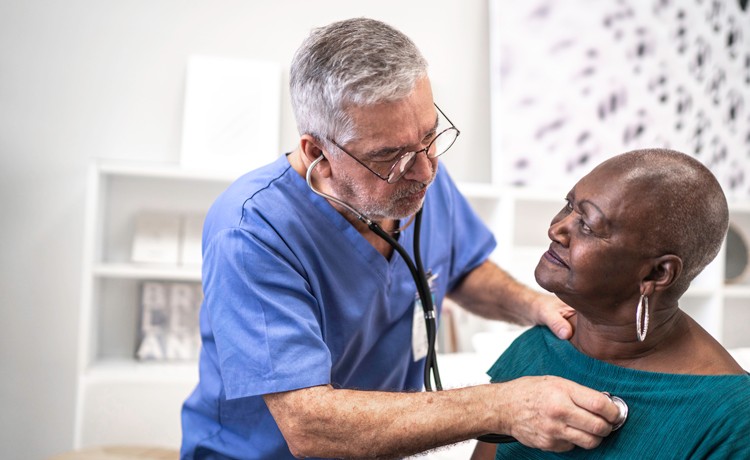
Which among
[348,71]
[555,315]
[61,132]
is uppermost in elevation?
[61,132]

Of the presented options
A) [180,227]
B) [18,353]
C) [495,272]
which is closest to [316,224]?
[495,272]

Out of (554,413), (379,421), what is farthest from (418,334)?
(554,413)

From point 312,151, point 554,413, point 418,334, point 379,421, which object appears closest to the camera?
point 554,413

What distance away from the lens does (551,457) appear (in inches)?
45.7

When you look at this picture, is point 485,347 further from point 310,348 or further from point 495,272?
point 310,348

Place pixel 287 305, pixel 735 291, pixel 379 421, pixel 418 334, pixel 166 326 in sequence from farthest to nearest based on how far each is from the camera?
pixel 735 291
pixel 166 326
pixel 418 334
pixel 287 305
pixel 379 421

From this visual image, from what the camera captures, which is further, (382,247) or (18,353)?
(18,353)

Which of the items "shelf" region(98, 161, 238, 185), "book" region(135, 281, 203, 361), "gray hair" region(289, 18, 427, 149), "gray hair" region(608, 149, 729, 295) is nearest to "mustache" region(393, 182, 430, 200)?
"gray hair" region(289, 18, 427, 149)

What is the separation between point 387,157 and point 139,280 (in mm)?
1599

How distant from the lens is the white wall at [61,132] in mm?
2488

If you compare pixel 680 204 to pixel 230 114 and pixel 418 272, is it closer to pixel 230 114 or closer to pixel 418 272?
pixel 418 272

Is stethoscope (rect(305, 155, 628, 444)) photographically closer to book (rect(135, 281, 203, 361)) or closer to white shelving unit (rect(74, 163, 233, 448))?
white shelving unit (rect(74, 163, 233, 448))

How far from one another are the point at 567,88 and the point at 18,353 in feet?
7.14

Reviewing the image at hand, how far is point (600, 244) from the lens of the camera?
41.4 inches
